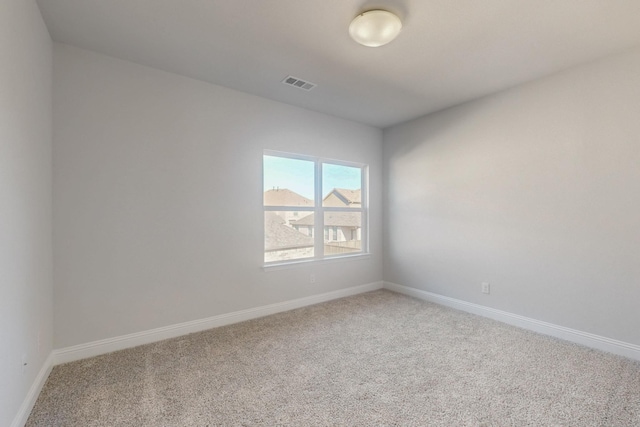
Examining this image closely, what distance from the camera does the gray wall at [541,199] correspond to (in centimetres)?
243

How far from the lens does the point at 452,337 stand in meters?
2.76

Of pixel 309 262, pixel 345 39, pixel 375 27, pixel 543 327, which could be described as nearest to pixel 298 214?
pixel 309 262

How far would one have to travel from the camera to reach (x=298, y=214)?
12.4 ft

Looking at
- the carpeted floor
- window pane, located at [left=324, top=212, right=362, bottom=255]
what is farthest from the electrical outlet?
window pane, located at [left=324, top=212, right=362, bottom=255]

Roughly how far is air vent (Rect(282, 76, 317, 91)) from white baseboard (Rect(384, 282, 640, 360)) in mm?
3070

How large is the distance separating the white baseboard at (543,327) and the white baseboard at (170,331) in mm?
1445

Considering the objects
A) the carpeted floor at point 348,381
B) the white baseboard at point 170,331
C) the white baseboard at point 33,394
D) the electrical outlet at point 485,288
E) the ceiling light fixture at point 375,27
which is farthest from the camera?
the electrical outlet at point 485,288

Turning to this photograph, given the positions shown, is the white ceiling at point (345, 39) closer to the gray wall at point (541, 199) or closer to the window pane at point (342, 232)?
the gray wall at point (541, 199)

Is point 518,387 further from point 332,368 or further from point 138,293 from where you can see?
point 138,293

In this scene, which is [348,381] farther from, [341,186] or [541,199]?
[341,186]

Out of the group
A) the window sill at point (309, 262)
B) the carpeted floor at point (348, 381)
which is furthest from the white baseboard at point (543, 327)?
the window sill at point (309, 262)

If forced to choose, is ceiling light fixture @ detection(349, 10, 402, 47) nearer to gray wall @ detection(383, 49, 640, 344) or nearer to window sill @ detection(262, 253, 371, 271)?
gray wall @ detection(383, 49, 640, 344)

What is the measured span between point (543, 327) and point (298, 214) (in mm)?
2933

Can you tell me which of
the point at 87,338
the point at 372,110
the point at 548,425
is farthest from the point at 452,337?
the point at 87,338
